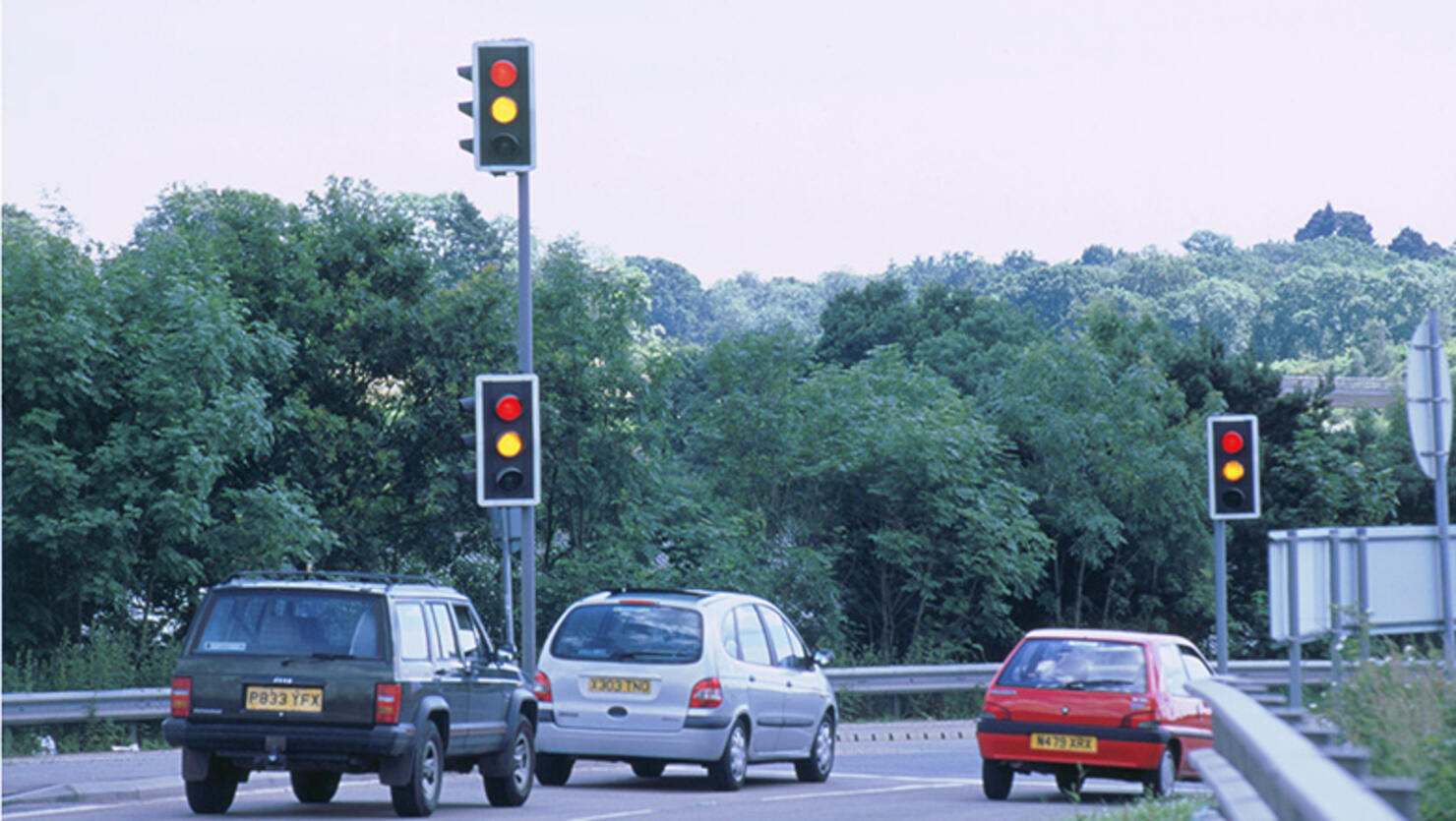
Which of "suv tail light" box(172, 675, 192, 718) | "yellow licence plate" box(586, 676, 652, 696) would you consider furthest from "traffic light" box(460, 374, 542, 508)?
"suv tail light" box(172, 675, 192, 718)

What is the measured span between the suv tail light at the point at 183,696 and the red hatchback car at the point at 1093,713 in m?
6.99

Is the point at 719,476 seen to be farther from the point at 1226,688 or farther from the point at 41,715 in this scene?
the point at 1226,688

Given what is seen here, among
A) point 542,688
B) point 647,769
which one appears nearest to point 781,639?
point 647,769

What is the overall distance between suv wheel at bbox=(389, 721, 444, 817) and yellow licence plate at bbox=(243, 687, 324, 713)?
2.56ft

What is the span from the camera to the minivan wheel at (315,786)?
1584 cm

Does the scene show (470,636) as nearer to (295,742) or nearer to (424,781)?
(424,781)

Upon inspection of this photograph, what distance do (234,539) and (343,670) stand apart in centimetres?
1915

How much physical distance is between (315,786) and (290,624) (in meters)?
2.79

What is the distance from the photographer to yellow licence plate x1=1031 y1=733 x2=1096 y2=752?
1716 cm

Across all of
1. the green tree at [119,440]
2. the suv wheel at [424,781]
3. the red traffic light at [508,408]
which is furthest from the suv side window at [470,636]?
the green tree at [119,440]

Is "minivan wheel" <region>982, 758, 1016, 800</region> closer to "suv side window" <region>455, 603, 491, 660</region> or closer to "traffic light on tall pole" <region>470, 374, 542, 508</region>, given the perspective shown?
"traffic light on tall pole" <region>470, 374, 542, 508</region>

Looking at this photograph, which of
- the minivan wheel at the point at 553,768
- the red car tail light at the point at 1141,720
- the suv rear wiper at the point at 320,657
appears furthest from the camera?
the minivan wheel at the point at 553,768

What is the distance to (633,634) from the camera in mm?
17719

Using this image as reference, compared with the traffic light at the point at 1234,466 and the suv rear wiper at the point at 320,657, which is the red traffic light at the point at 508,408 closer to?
the suv rear wiper at the point at 320,657
